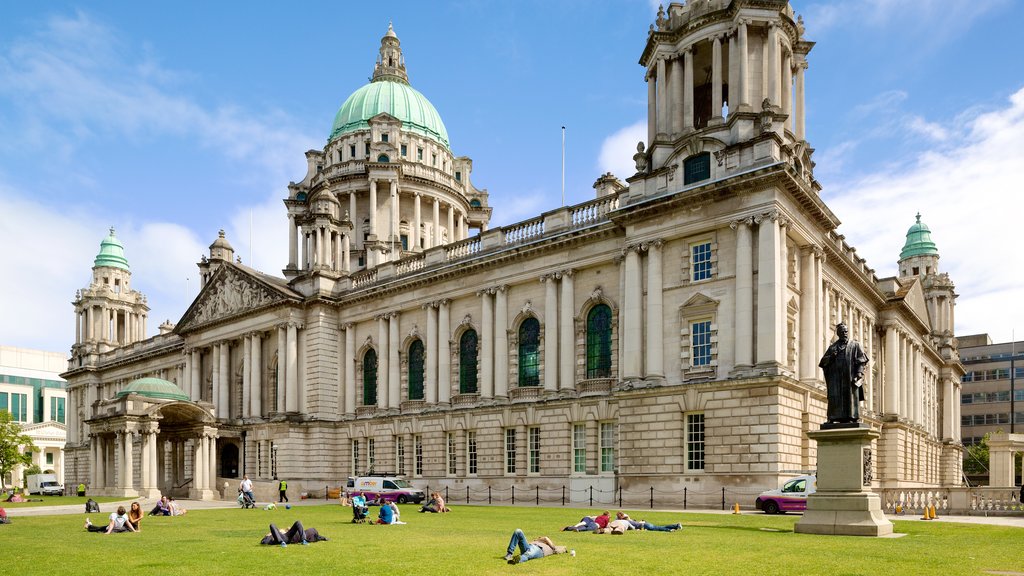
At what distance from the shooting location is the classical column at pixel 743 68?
3878 centimetres

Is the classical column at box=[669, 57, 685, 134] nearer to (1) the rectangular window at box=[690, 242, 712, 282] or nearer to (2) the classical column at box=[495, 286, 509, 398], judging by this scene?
(1) the rectangular window at box=[690, 242, 712, 282]

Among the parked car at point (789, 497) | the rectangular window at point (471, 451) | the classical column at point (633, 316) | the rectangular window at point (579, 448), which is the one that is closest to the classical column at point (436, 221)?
the rectangular window at point (471, 451)

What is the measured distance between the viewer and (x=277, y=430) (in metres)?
56.3

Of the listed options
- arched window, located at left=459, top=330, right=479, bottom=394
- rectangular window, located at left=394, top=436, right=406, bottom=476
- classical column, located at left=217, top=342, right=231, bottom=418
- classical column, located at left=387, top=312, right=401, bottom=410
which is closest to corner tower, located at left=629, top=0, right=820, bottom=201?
arched window, located at left=459, top=330, right=479, bottom=394

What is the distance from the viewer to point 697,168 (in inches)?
1532

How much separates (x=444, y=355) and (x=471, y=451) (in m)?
5.99

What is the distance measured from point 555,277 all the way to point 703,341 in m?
10.2

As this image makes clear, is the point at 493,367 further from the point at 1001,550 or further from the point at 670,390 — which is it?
the point at 1001,550

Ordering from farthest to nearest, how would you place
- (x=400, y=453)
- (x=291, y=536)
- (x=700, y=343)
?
(x=400, y=453) → (x=700, y=343) → (x=291, y=536)

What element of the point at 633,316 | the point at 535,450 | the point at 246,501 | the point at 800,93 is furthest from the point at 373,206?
the point at 800,93

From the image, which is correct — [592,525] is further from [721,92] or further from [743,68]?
[721,92]

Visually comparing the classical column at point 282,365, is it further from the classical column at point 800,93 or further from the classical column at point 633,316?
the classical column at point 800,93

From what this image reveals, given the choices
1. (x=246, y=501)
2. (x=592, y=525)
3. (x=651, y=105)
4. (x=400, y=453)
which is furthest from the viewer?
(x=400, y=453)

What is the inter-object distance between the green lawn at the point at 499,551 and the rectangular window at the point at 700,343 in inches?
442
